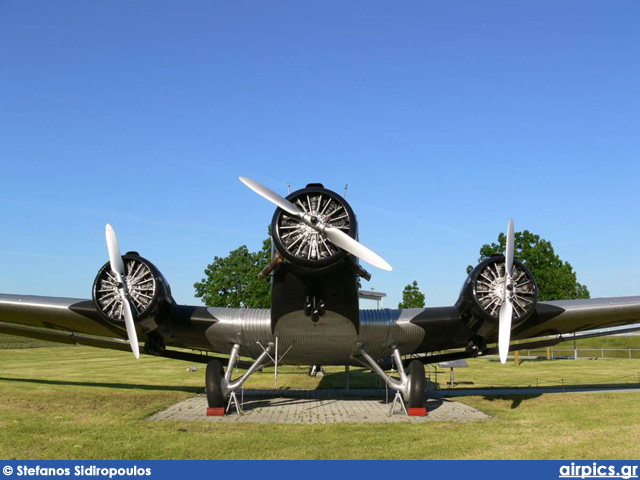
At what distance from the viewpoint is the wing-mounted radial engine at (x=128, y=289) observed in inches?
526

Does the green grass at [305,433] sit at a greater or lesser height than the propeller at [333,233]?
lesser

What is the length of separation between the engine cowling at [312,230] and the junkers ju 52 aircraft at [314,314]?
0.02m

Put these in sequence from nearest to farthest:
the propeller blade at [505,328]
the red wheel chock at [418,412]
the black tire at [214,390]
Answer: the propeller blade at [505,328], the red wheel chock at [418,412], the black tire at [214,390]

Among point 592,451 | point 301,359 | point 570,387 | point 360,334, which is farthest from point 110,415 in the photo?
point 570,387

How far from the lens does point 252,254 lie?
162ft

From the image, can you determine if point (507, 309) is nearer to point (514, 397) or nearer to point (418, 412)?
point (418, 412)

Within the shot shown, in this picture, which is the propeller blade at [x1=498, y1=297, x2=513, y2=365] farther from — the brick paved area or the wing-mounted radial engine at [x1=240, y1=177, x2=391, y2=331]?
the wing-mounted radial engine at [x1=240, y1=177, x2=391, y2=331]

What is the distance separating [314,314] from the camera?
43.1 feet

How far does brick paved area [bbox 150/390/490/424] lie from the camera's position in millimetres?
13336

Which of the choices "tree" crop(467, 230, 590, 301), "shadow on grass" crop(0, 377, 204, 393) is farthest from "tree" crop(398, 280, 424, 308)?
"shadow on grass" crop(0, 377, 204, 393)

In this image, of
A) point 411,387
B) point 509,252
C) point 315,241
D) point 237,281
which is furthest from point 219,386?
point 237,281

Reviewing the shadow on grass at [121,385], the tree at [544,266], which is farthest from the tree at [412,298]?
the shadow on grass at [121,385]
